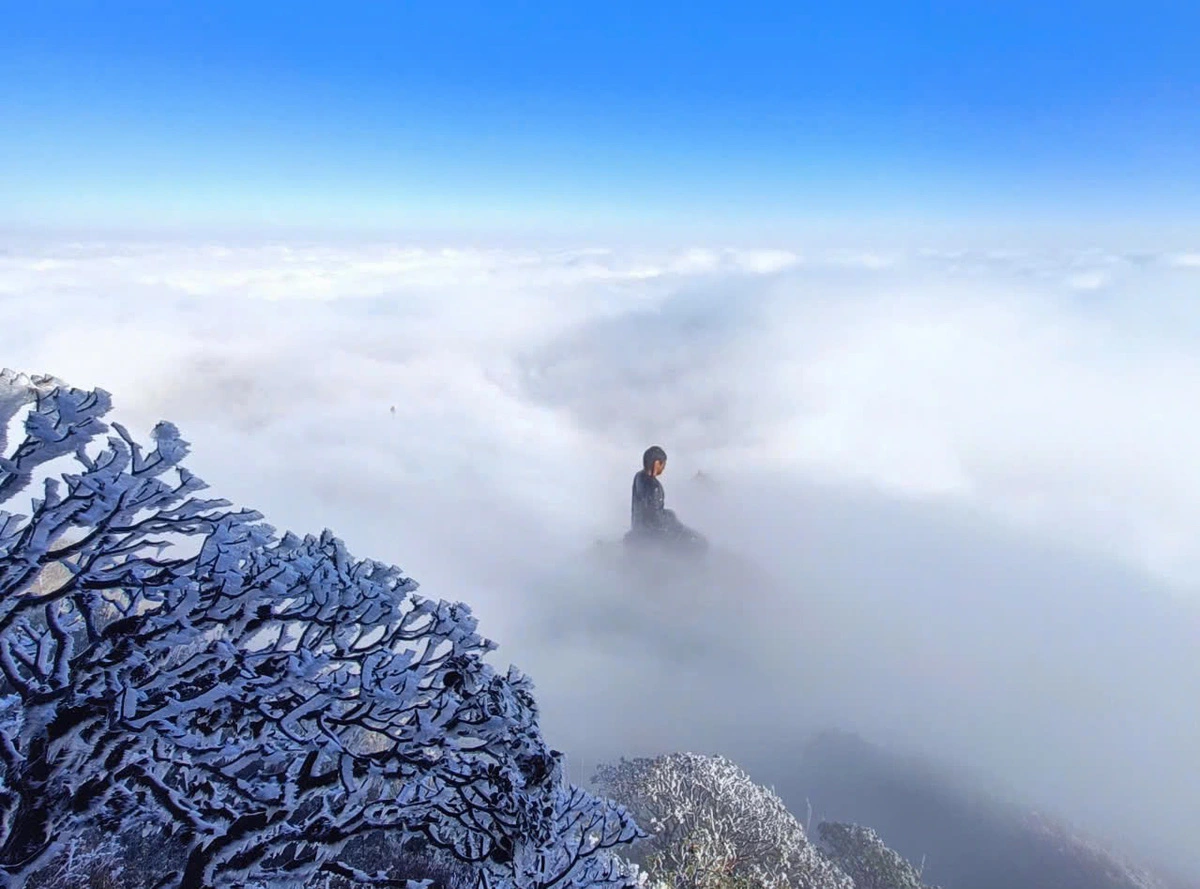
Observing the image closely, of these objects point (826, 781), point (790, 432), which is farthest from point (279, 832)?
point (790, 432)

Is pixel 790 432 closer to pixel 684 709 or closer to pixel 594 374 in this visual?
pixel 594 374

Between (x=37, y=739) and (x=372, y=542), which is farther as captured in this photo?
(x=372, y=542)

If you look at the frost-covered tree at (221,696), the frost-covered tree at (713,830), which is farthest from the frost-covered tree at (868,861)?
the frost-covered tree at (221,696)

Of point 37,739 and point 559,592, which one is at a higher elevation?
point 37,739

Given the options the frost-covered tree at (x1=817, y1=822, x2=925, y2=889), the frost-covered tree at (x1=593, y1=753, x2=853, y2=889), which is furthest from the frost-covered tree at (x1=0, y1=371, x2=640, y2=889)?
the frost-covered tree at (x1=817, y1=822, x2=925, y2=889)

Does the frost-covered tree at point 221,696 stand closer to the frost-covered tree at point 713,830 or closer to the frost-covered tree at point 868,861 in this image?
the frost-covered tree at point 713,830

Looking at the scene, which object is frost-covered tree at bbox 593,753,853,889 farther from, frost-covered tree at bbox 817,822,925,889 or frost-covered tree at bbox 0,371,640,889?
frost-covered tree at bbox 0,371,640,889

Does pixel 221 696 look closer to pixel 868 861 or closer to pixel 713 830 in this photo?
pixel 713 830
